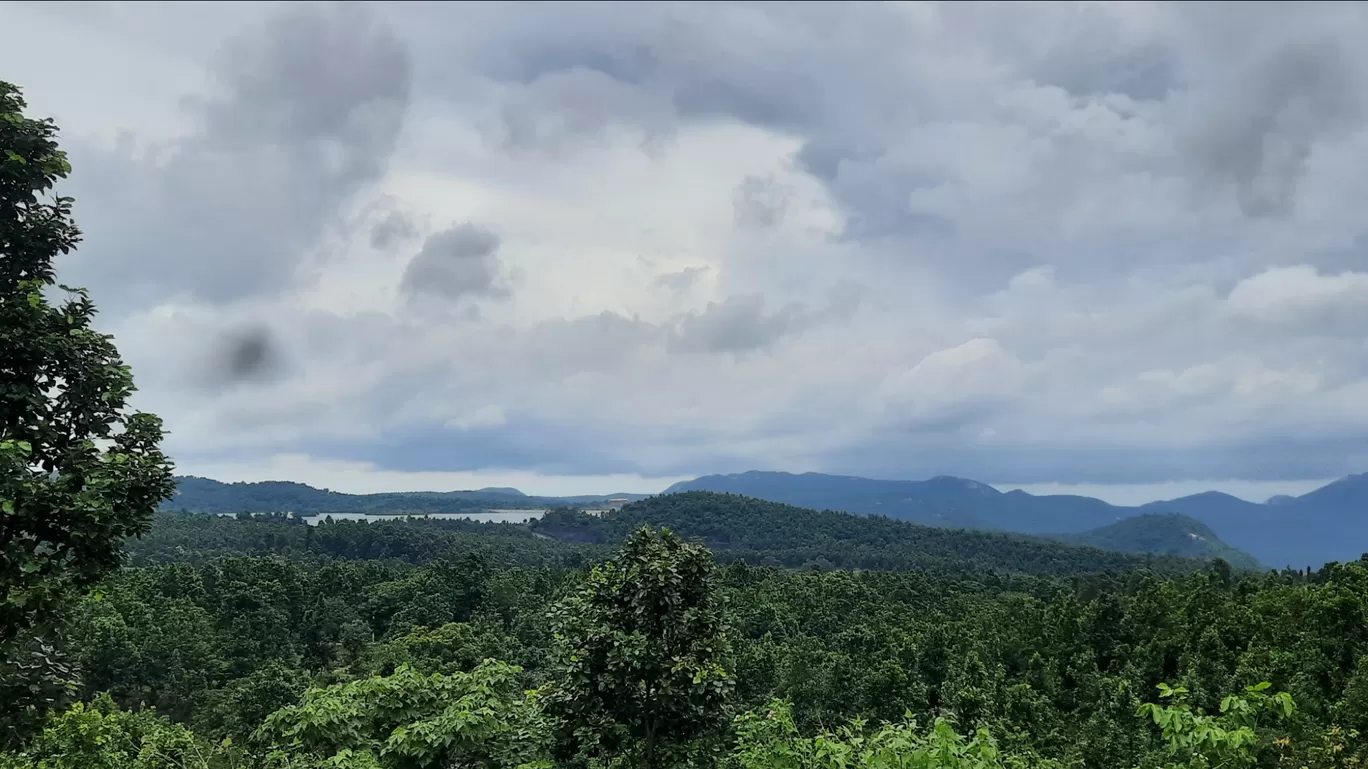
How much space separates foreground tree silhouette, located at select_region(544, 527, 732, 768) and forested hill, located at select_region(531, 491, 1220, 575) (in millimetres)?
122088

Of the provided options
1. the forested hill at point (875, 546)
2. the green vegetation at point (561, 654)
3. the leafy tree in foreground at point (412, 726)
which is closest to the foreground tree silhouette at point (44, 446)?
the green vegetation at point (561, 654)

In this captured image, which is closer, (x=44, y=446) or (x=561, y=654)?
(x=44, y=446)

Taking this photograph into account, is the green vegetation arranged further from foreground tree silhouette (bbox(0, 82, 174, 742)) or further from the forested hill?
the forested hill

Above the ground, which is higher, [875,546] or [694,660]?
[694,660]

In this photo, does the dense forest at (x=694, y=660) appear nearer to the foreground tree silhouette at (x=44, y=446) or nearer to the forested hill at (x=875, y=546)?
the foreground tree silhouette at (x=44, y=446)

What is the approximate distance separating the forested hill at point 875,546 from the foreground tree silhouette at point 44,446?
127392mm

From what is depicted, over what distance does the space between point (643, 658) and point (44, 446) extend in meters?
6.22

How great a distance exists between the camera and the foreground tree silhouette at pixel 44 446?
5.54 metres

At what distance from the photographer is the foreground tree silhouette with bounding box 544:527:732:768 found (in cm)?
910

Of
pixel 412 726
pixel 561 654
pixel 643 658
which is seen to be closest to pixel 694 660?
pixel 643 658

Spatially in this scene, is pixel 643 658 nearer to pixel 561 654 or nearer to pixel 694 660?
pixel 694 660

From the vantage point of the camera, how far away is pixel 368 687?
462 inches

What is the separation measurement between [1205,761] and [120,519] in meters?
7.89

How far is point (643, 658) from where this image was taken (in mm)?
9086
